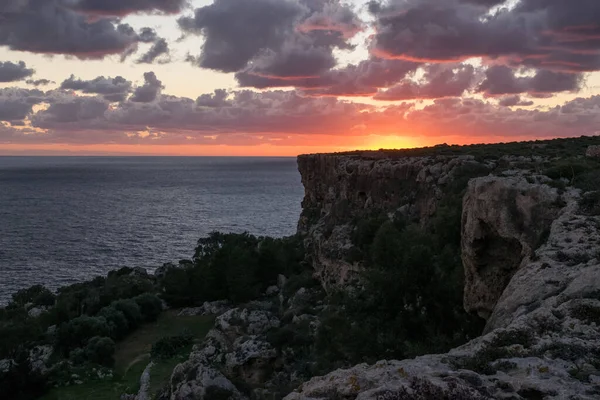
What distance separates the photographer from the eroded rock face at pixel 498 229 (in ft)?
48.8

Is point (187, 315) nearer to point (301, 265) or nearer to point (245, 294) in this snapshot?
point (245, 294)

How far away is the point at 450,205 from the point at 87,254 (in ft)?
252

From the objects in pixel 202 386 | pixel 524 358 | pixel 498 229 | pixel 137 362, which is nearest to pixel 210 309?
pixel 137 362

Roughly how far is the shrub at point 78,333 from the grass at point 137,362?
7.99 feet

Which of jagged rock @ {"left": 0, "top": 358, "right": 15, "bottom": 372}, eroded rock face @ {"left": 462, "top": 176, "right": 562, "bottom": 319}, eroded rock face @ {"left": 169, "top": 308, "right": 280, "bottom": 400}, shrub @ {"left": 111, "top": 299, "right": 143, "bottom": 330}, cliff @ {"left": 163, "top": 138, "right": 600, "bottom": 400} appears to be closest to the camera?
cliff @ {"left": 163, "top": 138, "right": 600, "bottom": 400}

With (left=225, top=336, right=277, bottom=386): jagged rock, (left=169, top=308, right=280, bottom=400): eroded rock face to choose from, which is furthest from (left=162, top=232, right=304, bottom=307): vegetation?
(left=225, top=336, right=277, bottom=386): jagged rock

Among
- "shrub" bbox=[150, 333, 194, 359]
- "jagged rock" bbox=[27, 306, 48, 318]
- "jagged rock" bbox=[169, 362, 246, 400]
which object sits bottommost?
"jagged rock" bbox=[27, 306, 48, 318]

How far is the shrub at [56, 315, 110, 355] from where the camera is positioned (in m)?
43.8

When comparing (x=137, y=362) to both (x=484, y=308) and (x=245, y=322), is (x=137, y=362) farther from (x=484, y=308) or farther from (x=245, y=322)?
(x=484, y=308)

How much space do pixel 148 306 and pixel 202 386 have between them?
1214 inches

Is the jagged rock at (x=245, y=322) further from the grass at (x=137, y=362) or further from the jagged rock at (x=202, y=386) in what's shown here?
the jagged rock at (x=202, y=386)

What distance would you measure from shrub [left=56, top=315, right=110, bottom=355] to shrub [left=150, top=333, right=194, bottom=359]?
24.5ft

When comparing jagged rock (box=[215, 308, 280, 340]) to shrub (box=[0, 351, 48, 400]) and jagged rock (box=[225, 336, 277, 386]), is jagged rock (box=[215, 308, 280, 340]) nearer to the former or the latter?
jagged rock (box=[225, 336, 277, 386])

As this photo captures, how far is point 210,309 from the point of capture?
51500 mm
